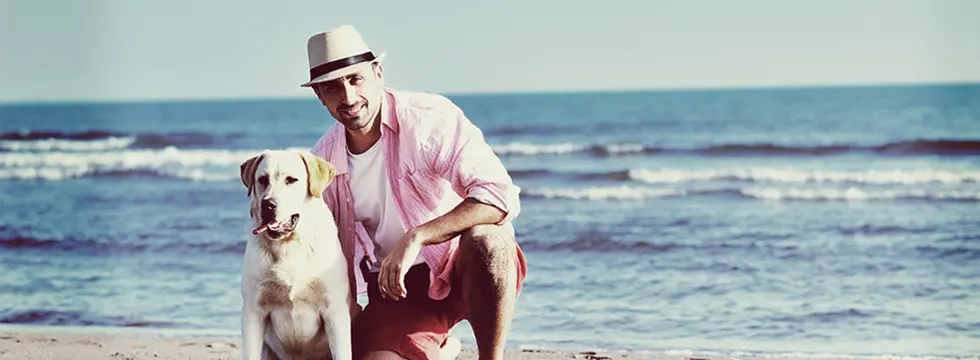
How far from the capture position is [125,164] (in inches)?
614

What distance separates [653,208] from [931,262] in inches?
139

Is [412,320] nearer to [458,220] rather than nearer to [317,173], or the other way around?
[458,220]

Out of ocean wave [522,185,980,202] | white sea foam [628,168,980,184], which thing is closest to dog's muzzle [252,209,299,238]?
ocean wave [522,185,980,202]

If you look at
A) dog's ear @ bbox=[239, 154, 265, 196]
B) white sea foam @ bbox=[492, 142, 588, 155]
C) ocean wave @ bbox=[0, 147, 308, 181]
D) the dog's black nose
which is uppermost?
white sea foam @ bbox=[492, 142, 588, 155]

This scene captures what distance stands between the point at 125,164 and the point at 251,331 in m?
13.6

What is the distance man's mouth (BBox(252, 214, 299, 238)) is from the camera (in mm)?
2549

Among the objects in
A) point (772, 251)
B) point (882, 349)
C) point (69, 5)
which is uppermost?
point (69, 5)

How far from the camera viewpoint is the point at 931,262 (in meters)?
7.11

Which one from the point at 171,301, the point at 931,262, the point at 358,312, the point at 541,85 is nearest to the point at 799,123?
the point at 541,85

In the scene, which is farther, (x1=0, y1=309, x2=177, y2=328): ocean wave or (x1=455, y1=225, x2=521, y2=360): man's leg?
(x1=0, y1=309, x2=177, y2=328): ocean wave

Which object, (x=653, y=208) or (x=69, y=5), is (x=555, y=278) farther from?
(x=69, y=5)

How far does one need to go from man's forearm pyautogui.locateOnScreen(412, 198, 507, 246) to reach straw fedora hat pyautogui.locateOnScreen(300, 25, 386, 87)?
0.37 metres

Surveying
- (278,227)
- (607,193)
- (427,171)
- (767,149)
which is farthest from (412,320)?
(767,149)

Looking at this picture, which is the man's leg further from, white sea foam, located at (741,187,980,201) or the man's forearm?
white sea foam, located at (741,187,980,201)
